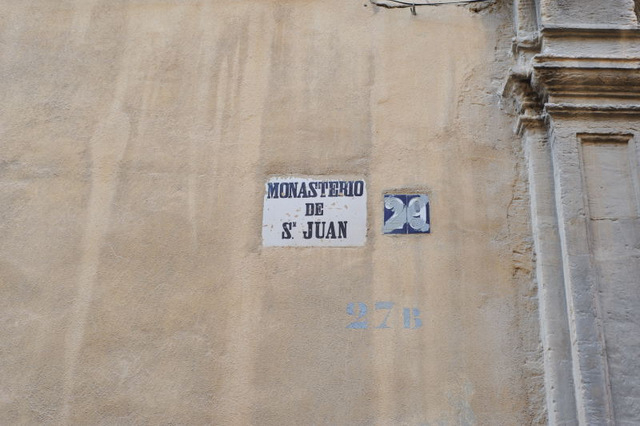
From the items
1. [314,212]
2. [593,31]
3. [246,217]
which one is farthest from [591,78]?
[246,217]

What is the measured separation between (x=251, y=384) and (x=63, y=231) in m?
1.23

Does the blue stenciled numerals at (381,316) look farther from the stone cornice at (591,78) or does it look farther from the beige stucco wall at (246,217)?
the stone cornice at (591,78)

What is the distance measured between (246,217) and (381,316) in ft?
2.69

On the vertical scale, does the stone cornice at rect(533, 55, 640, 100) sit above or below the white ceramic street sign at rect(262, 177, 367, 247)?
above

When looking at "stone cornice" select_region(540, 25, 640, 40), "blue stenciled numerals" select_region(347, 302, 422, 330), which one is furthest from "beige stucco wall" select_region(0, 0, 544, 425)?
"stone cornice" select_region(540, 25, 640, 40)

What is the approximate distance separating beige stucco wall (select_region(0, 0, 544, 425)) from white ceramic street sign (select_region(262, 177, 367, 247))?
0.15 feet

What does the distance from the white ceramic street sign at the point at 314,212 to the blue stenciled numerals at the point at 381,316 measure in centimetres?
31

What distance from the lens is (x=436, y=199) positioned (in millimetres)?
3277

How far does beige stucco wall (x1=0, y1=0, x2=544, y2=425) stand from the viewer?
2998 millimetres

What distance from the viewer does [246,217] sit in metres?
3.31

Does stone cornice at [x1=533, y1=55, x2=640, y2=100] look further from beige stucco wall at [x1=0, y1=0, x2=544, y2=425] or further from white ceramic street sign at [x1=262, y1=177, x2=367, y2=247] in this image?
white ceramic street sign at [x1=262, y1=177, x2=367, y2=247]

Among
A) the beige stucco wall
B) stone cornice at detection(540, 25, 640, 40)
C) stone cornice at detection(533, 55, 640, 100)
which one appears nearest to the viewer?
the beige stucco wall

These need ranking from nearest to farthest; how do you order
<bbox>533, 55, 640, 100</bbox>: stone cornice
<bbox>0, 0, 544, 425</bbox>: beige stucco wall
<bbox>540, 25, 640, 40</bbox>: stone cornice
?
<bbox>0, 0, 544, 425</bbox>: beige stucco wall → <bbox>533, 55, 640, 100</bbox>: stone cornice → <bbox>540, 25, 640, 40</bbox>: stone cornice

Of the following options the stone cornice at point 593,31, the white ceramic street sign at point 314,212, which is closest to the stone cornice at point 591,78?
the stone cornice at point 593,31
